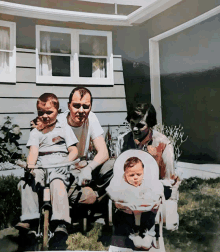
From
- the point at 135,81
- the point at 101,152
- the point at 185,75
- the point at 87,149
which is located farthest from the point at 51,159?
the point at 185,75

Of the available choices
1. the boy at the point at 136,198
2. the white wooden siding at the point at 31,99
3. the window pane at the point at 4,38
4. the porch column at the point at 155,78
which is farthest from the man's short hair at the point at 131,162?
the window pane at the point at 4,38

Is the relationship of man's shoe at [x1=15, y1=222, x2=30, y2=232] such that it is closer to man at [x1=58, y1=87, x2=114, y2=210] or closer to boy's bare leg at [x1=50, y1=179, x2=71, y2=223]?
boy's bare leg at [x1=50, y1=179, x2=71, y2=223]

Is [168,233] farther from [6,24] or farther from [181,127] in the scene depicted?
[6,24]

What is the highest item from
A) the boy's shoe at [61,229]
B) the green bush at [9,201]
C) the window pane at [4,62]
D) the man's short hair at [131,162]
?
the window pane at [4,62]

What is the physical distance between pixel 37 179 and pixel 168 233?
1621 mm

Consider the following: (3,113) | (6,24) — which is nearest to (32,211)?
(3,113)

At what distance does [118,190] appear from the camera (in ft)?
8.06

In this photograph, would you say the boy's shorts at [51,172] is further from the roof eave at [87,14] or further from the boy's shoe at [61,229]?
the roof eave at [87,14]

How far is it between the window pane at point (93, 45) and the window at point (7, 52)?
2.60 ft

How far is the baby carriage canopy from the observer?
2.47 metres

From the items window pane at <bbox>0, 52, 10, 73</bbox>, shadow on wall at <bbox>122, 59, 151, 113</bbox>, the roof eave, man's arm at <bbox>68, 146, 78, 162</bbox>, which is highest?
the roof eave

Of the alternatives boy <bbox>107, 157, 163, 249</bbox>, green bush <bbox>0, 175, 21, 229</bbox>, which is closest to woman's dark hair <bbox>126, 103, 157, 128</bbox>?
boy <bbox>107, 157, 163, 249</bbox>

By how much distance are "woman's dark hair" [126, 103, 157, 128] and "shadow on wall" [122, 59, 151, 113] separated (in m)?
0.08

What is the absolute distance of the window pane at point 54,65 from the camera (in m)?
2.57
